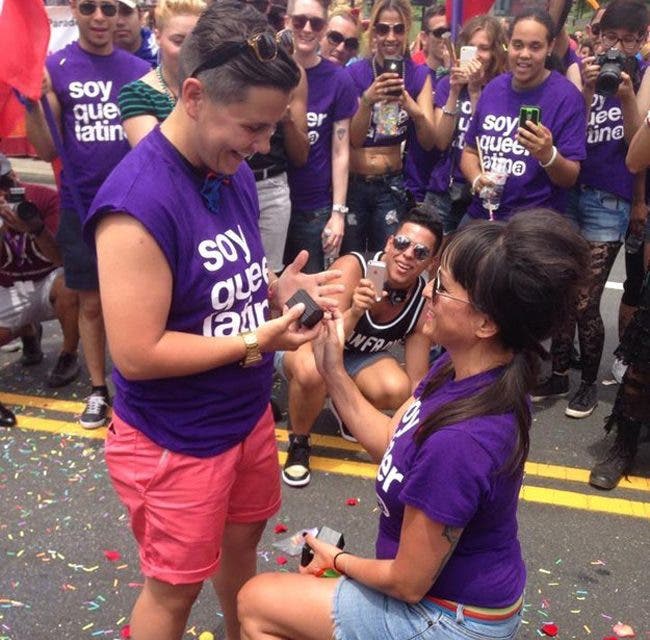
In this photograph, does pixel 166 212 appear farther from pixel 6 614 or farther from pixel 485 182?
pixel 485 182

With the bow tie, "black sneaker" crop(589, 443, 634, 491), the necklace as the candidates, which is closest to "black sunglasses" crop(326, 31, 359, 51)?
the necklace

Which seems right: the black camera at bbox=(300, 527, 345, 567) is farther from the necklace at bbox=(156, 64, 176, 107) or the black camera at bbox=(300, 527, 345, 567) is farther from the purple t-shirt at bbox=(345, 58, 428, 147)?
the purple t-shirt at bbox=(345, 58, 428, 147)

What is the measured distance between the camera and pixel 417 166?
485cm

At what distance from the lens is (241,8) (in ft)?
5.48

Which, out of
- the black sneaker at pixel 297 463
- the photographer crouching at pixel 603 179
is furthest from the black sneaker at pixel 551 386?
the black sneaker at pixel 297 463

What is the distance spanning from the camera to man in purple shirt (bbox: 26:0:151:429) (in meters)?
3.74

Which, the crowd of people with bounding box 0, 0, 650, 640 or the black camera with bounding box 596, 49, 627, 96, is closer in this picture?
the crowd of people with bounding box 0, 0, 650, 640

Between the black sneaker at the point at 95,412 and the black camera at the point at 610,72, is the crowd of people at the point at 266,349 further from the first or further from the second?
the black sneaker at the point at 95,412

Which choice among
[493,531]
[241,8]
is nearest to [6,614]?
[493,531]

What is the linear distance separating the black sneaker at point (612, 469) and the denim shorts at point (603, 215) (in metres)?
1.22

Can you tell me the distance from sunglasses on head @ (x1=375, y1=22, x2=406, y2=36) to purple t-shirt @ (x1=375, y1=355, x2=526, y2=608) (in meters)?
3.21

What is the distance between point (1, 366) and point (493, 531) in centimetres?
378

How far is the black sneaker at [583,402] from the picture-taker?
13.8 feet

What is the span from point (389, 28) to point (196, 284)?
3263 mm
